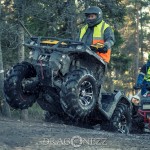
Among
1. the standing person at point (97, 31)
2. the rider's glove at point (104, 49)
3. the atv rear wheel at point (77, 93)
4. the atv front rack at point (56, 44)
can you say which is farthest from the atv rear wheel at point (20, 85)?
the standing person at point (97, 31)

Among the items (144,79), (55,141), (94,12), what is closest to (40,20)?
(144,79)

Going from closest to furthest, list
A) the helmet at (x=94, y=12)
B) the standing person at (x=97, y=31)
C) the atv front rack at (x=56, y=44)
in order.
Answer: the atv front rack at (x=56, y=44) < the standing person at (x=97, y=31) < the helmet at (x=94, y=12)

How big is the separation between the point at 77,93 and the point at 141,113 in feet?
11.5

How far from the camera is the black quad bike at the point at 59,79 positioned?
8445mm

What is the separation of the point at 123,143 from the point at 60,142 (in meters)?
1.09

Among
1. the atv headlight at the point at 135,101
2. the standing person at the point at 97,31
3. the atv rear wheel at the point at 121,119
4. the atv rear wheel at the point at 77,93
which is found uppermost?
the standing person at the point at 97,31

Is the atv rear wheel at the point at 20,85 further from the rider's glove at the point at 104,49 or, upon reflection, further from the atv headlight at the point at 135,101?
the atv headlight at the point at 135,101

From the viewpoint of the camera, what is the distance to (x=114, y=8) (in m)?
17.3

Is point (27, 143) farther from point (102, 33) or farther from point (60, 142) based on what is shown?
point (102, 33)

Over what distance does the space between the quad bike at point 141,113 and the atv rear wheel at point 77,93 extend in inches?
111

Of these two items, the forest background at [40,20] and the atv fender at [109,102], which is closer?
the atv fender at [109,102]

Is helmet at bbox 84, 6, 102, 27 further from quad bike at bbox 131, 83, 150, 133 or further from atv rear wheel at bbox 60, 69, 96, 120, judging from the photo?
quad bike at bbox 131, 83, 150, 133

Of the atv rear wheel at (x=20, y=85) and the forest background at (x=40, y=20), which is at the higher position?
the forest background at (x=40, y=20)

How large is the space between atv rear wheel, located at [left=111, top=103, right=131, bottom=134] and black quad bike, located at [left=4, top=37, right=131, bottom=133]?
0.64 m
